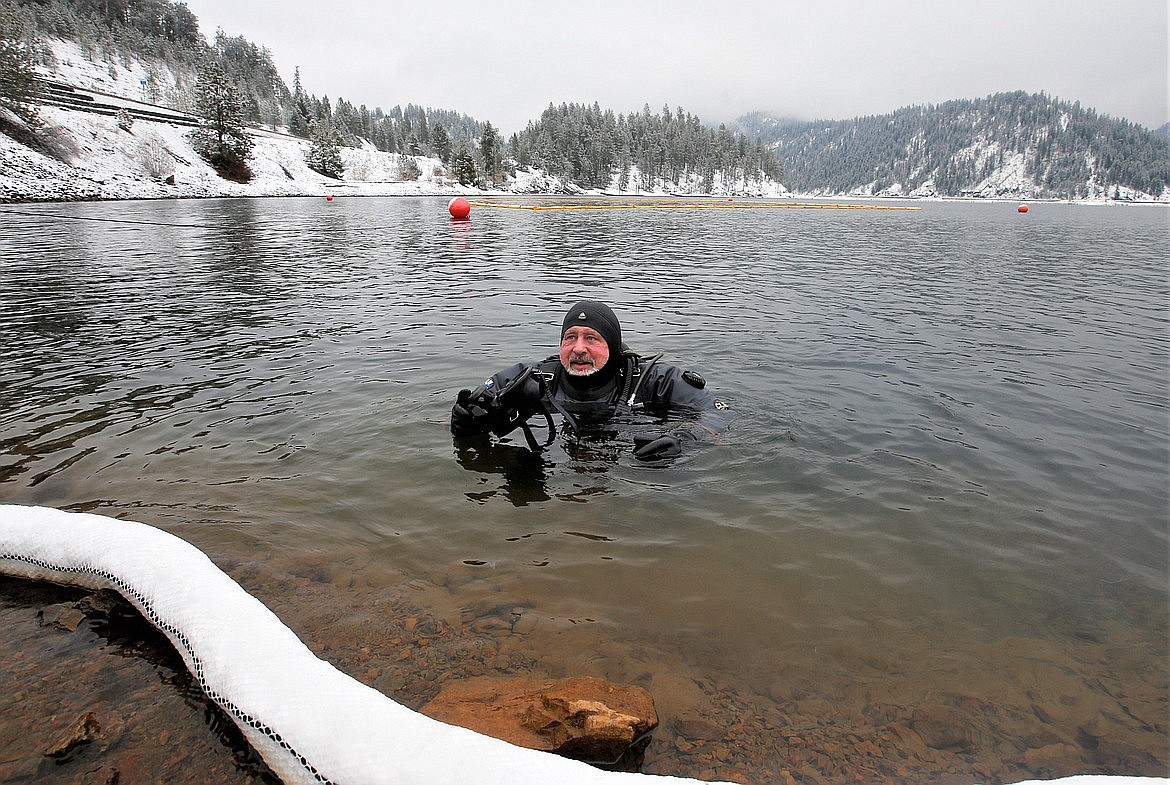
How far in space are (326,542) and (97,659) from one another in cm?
151

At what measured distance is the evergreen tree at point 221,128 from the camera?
67500 mm

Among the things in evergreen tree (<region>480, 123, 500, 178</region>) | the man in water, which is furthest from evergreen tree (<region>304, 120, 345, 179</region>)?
the man in water

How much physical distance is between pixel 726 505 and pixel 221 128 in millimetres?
81429

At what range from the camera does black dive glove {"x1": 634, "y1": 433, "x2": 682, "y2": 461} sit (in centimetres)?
530

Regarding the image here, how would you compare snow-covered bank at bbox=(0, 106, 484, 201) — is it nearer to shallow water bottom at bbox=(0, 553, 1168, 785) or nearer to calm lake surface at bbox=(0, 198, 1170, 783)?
calm lake surface at bbox=(0, 198, 1170, 783)

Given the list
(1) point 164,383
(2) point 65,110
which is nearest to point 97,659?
(1) point 164,383

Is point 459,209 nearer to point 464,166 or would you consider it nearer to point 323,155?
point 323,155

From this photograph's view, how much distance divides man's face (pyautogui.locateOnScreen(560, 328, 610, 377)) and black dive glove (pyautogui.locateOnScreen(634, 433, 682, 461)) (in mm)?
1073

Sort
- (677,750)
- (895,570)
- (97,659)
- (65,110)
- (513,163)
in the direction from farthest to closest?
(513,163) → (65,110) → (895,570) → (97,659) → (677,750)

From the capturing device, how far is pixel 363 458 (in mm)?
5906

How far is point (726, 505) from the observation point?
5.13m

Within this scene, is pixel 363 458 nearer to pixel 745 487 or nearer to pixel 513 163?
pixel 745 487

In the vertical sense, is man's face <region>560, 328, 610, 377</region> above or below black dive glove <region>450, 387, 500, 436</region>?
above

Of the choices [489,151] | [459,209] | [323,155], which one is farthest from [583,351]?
[489,151]
